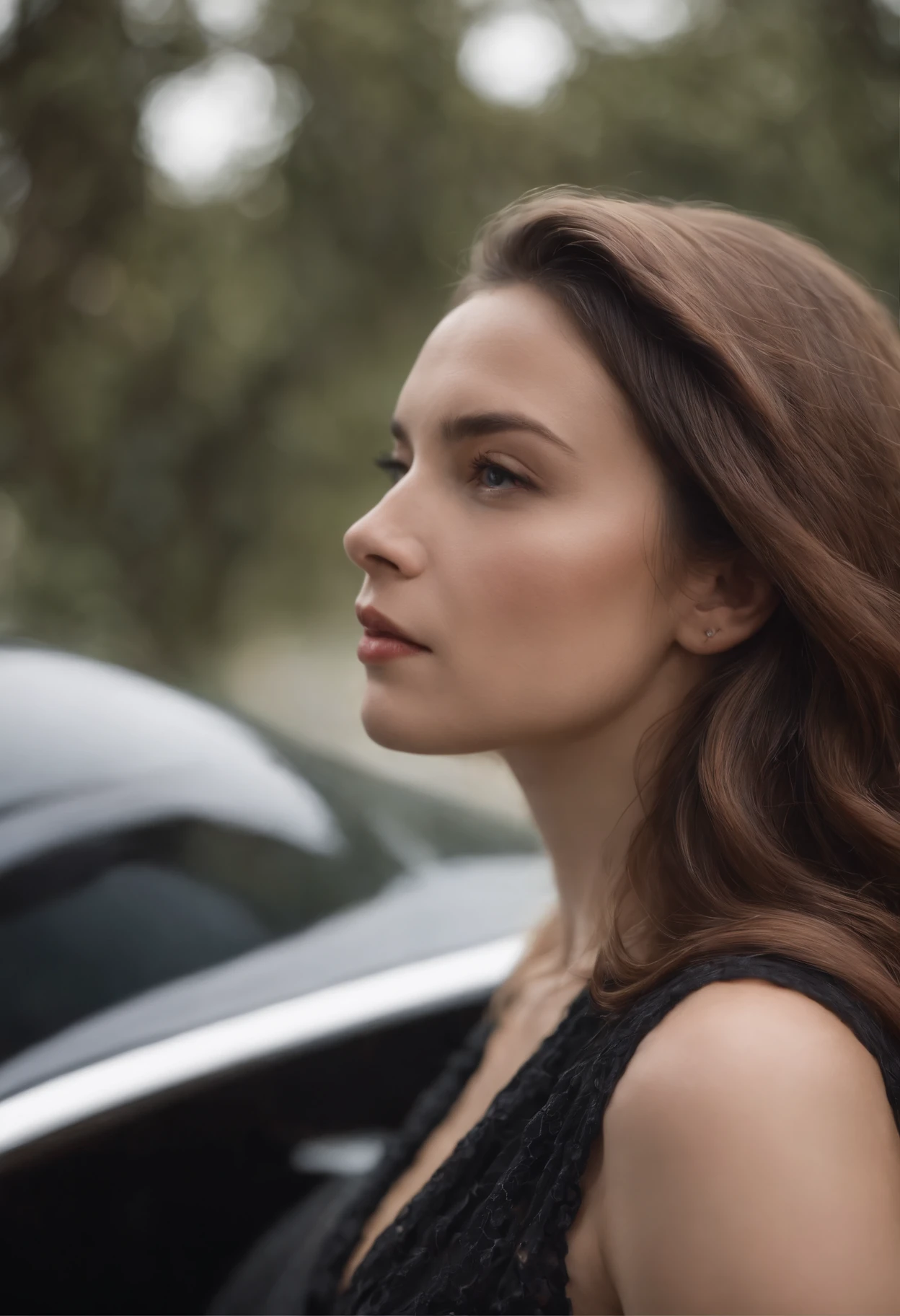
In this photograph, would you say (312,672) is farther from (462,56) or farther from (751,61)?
(751,61)

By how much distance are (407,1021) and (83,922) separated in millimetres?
612

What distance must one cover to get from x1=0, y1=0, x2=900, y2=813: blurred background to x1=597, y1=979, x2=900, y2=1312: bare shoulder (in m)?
5.41

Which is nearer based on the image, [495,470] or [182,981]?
[495,470]

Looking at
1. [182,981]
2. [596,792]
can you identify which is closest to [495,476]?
[596,792]

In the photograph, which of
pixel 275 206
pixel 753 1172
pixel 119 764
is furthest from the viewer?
pixel 275 206

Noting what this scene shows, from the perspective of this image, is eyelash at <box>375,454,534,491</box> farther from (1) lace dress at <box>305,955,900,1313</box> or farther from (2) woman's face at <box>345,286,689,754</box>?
(1) lace dress at <box>305,955,900,1313</box>

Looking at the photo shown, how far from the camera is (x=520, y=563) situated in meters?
1.59

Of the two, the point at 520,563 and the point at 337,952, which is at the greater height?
the point at 520,563

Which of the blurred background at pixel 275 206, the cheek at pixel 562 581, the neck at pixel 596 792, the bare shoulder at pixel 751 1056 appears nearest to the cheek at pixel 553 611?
the cheek at pixel 562 581

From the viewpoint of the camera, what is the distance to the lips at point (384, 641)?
5.44ft

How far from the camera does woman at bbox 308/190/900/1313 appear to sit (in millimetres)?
1520

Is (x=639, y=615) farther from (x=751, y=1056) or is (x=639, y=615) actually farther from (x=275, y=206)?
(x=275, y=206)

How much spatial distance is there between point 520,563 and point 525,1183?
0.79 meters

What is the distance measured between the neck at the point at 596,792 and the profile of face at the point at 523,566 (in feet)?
0.16
